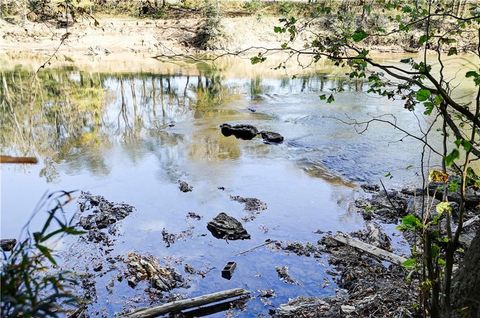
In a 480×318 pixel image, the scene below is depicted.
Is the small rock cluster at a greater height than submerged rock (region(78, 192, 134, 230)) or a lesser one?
greater

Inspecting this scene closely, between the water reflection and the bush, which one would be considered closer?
the water reflection

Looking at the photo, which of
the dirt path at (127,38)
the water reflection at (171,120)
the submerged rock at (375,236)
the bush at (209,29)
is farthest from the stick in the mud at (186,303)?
the bush at (209,29)

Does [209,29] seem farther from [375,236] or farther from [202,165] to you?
[375,236]

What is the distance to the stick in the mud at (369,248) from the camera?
7219 millimetres

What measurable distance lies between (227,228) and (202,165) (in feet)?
15.2

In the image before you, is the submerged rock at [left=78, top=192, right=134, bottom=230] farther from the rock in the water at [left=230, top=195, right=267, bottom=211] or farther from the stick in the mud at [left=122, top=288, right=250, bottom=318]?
the stick in the mud at [left=122, top=288, right=250, bottom=318]

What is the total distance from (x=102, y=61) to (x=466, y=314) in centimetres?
3699

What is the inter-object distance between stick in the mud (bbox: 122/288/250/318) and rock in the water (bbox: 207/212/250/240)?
2.06 meters

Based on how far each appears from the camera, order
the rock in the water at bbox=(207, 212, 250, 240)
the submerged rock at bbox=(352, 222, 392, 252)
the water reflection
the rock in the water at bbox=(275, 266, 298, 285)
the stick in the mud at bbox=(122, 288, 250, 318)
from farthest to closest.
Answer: the water reflection, the rock in the water at bbox=(207, 212, 250, 240), the submerged rock at bbox=(352, 222, 392, 252), the rock in the water at bbox=(275, 266, 298, 285), the stick in the mud at bbox=(122, 288, 250, 318)

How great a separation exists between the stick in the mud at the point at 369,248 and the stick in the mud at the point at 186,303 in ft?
7.81

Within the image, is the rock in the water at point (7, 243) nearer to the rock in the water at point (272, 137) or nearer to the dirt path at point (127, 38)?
the rock in the water at point (272, 137)

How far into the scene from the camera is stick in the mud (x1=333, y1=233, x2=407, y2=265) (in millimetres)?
7219

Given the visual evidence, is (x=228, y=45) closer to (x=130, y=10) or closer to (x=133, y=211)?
(x=130, y=10)

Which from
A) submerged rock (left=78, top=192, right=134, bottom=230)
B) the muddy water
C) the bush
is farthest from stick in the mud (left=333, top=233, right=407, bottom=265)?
the bush
